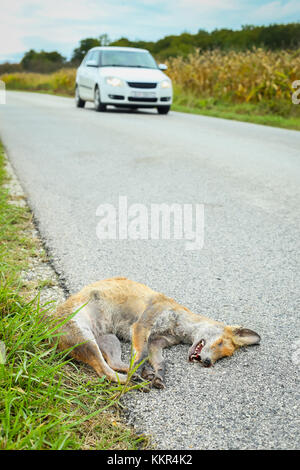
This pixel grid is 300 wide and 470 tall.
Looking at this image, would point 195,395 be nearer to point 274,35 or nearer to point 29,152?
point 29,152

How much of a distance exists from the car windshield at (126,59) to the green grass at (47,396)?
44.3ft

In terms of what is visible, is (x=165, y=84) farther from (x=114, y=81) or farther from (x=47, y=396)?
(x=47, y=396)

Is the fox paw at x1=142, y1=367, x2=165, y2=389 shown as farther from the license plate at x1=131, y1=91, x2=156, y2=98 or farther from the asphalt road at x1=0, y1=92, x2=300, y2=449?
the license plate at x1=131, y1=91, x2=156, y2=98


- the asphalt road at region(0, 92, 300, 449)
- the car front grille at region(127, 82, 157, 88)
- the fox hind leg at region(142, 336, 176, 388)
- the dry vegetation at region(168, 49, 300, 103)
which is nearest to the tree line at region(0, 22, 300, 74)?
the dry vegetation at region(168, 49, 300, 103)

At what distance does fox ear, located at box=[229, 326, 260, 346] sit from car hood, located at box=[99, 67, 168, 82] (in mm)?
12231

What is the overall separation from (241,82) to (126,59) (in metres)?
4.07

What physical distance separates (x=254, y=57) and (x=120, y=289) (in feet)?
53.2

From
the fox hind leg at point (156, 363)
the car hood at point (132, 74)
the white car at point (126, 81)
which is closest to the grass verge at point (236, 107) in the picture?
the white car at point (126, 81)

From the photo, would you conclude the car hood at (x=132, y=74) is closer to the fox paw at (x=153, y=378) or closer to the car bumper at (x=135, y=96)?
the car bumper at (x=135, y=96)

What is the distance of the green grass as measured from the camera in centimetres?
182

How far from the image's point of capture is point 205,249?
4215 mm

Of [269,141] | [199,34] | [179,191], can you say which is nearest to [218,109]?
[269,141]

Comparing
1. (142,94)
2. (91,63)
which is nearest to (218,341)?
(142,94)

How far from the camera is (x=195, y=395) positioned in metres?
2.26
